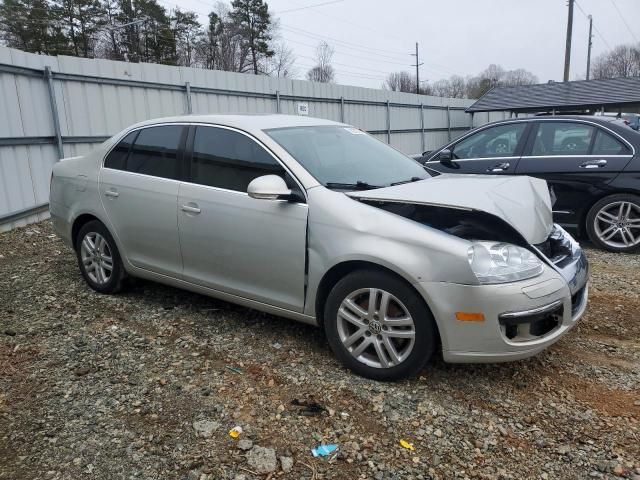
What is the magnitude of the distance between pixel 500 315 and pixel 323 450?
1138 millimetres

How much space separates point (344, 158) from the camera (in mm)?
3648

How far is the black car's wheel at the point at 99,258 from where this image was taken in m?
4.33

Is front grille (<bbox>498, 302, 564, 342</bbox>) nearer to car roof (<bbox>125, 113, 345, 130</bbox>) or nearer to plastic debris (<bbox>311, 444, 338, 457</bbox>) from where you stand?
plastic debris (<bbox>311, 444, 338, 457</bbox>)

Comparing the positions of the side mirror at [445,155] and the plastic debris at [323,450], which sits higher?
the side mirror at [445,155]

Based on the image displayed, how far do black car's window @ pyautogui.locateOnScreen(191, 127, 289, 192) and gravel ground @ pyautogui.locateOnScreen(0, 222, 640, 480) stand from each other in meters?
1.12

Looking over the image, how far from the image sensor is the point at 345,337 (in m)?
3.05

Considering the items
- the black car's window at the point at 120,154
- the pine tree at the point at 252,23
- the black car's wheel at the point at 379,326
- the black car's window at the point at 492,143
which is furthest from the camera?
the pine tree at the point at 252,23

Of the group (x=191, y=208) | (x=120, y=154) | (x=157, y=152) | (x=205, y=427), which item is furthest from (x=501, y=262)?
(x=120, y=154)

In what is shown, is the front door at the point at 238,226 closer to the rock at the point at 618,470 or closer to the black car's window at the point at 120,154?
the black car's window at the point at 120,154

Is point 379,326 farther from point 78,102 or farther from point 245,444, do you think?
point 78,102

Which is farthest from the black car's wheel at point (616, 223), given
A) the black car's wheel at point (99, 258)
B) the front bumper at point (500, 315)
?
the black car's wheel at point (99, 258)

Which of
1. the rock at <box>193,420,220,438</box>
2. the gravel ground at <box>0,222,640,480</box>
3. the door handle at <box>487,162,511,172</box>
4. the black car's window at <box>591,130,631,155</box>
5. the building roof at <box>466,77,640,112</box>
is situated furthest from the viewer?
the building roof at <box>466,77,640,112</box>

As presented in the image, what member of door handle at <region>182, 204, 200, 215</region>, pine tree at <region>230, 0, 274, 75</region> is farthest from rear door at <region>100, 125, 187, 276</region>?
pine tree at <region>230, 0, 274, 75</region>

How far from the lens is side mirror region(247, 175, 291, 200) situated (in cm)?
310
